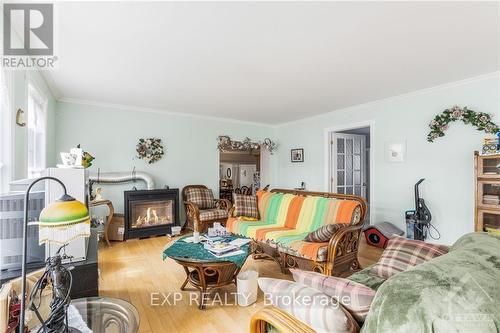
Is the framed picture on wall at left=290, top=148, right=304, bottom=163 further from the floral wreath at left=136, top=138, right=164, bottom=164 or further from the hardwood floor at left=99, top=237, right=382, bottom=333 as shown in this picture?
the floral wreath at left=136, top=138, right=164, bottom=164

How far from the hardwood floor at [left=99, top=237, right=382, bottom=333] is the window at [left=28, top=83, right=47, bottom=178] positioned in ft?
4.84

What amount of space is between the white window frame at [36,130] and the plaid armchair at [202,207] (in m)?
2.27

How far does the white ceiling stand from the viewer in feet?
6.05

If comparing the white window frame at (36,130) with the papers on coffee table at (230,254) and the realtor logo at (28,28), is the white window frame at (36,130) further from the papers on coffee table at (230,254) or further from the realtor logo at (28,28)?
the papers on coffee table at (230,254)

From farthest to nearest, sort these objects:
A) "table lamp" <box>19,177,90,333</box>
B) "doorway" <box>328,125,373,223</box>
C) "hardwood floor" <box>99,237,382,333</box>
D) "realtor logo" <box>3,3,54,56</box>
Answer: "doorway" <box>328,125,373,223</box>, "hardwood floor" <box>99,237,382,333</box>, "realtor logo" <box>3,3,54,56</box>, "table lamp" <box>19,177,90,333</box>

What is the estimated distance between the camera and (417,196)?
3564 millimetres

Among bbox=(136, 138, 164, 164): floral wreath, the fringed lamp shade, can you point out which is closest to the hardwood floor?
the fringed lamp shade

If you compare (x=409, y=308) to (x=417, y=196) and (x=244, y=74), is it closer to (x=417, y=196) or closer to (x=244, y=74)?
(x=244, y=74)

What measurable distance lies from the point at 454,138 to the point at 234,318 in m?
3.58

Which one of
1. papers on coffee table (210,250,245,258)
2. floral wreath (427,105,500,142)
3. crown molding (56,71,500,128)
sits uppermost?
crown molding (56,71,500,128)

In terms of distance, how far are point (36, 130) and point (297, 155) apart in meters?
4.72

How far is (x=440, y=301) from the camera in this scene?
2.52ft

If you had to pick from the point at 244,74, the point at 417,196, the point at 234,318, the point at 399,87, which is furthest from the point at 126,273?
the point at 399,87

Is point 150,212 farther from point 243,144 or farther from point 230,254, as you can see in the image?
point 230,254
